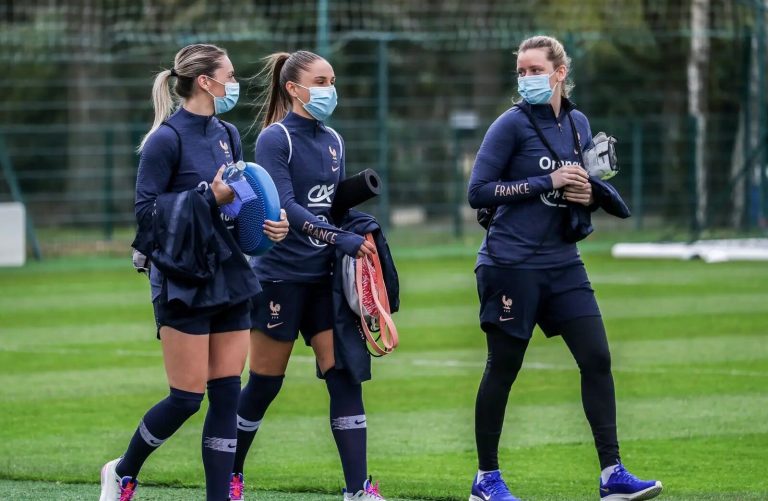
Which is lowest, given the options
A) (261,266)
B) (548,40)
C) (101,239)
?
(101,239)

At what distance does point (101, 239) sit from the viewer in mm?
26000

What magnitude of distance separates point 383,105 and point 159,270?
2072 cm

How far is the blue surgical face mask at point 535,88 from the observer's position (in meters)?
7.32

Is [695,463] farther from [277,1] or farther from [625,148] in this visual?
[277,1]

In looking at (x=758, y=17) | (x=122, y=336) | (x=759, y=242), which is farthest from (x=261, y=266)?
(x=758, y=17)

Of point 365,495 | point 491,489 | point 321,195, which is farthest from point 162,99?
point 491,489

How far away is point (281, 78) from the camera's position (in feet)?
25.0

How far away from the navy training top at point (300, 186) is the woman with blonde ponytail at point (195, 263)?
0.97 feet

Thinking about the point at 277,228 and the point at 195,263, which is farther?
the point at 277,228

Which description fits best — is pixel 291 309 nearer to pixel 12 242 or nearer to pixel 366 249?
pixel 366 249

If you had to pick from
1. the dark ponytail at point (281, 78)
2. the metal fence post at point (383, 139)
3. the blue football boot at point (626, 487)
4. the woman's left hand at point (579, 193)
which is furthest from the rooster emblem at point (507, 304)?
the metal fence post at point (383, 139)

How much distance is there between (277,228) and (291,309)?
64 centimetres

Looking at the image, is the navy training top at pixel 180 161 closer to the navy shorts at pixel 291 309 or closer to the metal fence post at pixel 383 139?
Result: the navy shorts at pixel 291 309

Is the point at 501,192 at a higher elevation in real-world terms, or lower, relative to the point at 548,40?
lower
